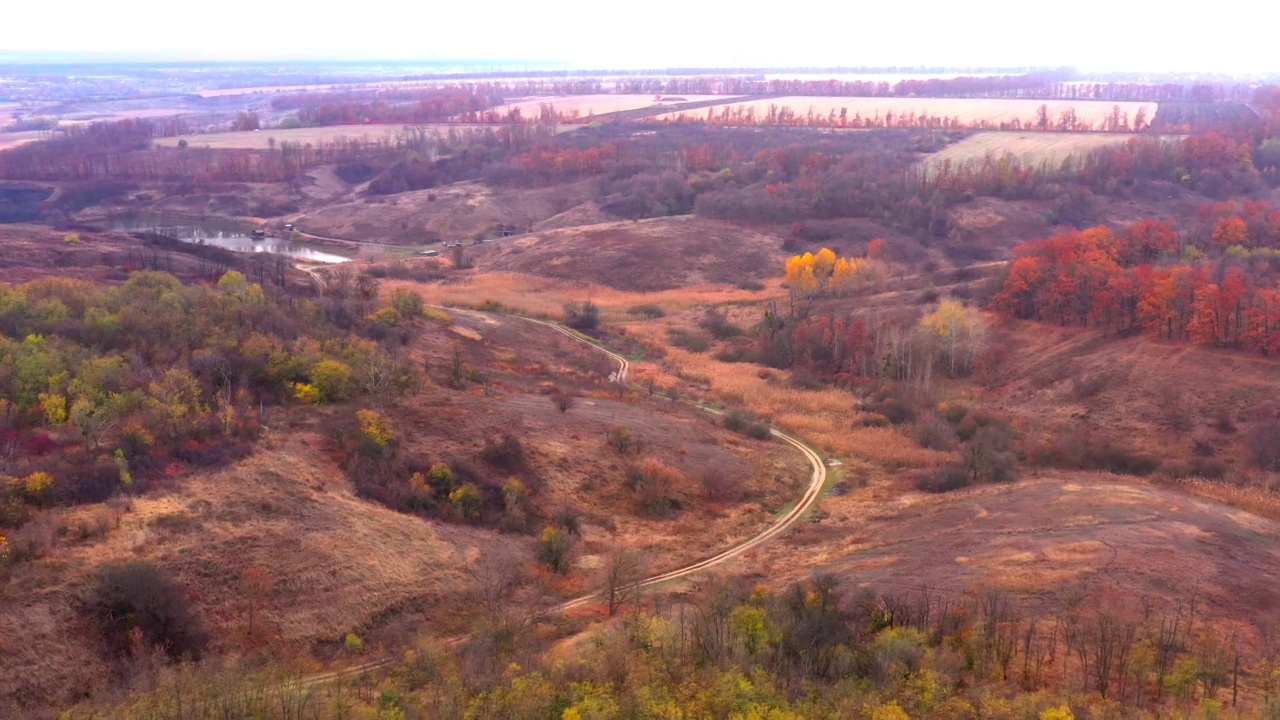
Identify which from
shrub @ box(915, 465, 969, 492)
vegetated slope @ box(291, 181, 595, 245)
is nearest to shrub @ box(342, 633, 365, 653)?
shrub @ box(915, 465, 969, 492)

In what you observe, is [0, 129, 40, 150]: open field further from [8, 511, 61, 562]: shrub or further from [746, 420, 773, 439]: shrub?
[8, 511, 61, 562]: shrub

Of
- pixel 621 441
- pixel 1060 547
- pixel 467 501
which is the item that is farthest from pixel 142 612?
pixel 1060 547

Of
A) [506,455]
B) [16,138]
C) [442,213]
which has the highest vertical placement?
[16,138]

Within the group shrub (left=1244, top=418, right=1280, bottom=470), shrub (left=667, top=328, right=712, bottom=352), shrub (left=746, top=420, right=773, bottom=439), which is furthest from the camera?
shrub (left=667, top=328, right=712, bottom=352)

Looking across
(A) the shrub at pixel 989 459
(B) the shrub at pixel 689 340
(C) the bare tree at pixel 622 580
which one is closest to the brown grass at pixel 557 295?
(B) the shrub at pixel 689 340

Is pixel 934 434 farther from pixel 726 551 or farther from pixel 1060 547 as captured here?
pixel 726 551
